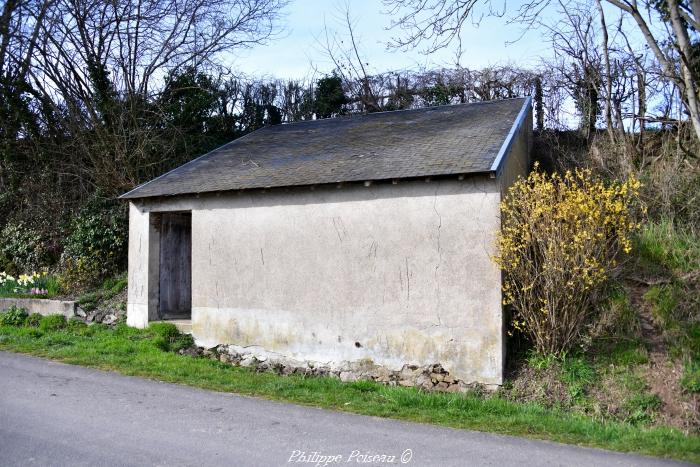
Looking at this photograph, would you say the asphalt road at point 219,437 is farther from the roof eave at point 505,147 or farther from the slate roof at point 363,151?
the slate roof at point 363,151

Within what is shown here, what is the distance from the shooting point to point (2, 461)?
16.8 feet

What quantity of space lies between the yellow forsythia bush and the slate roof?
1021mm

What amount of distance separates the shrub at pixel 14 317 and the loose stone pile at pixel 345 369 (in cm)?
471

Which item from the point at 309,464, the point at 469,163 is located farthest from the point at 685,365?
the point at 309,464

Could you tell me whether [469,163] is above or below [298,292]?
above

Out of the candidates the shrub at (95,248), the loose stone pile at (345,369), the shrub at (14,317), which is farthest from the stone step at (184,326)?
the shrub at (95,248)

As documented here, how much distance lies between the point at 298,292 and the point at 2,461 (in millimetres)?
5604

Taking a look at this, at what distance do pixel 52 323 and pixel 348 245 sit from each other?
23.6 ft

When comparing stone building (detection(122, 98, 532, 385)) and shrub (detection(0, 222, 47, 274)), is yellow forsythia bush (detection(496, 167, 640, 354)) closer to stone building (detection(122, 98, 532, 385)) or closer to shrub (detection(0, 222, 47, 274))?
stone building (detection(122, 98, 532, 385))

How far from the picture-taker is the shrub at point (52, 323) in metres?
12.3

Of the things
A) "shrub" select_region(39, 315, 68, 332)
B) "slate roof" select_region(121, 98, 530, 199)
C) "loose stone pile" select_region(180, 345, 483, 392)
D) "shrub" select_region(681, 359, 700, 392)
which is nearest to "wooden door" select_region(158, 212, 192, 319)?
"slate roof" select_region(121, 98, 530, 199)

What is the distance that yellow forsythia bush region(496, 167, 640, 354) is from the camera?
8.02 meters

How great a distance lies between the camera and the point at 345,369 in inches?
375

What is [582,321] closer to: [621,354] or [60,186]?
[621,354]
